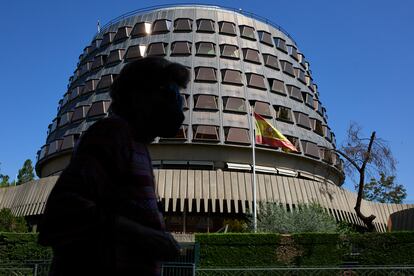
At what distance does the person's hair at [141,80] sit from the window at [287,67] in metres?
56.4

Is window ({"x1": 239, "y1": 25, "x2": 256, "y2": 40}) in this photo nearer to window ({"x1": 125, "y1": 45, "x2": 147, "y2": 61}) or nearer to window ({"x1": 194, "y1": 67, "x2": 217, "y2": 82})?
window ({"x1": 194, "y1": 67, "x2": 217, "y2": 82})

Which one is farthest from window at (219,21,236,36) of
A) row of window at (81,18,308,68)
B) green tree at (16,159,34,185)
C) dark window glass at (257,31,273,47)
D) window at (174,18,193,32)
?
green tree at (16,159,34,185)

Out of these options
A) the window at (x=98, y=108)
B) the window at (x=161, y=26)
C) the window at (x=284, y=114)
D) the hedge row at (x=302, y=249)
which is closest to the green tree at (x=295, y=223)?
the hedge row at (x=302, y=249)

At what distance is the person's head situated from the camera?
264 centimetres

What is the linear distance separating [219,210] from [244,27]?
82.0 ft

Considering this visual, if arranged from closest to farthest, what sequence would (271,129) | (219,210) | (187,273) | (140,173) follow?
1. (140,173)
2. (187,273)
3. (271,129)
4. (219,210)

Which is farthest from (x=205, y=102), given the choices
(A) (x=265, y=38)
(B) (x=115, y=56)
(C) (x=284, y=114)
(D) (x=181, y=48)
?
(A) (x=265, y=38)

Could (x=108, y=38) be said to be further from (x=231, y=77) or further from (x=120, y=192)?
(x=120, y=192)

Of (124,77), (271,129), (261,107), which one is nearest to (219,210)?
(271,129)

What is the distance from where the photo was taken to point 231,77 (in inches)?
2064

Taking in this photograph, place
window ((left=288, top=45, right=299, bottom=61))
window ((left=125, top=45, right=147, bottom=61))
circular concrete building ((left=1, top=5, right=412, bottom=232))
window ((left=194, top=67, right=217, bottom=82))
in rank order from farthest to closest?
1. window ((left=288, top=45, right=299, bottom=61))
2. window ((left=125, top=45, right=147, bottom=61))
3. window ((left=194, top=67, right=217, bottom=82))
4. circular concrete building ((left=1, top=5, right=412, bottom=232))

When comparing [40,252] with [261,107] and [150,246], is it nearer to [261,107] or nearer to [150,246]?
[150,246]

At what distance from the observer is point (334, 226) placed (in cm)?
3198

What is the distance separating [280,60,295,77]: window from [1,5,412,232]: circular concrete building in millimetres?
147
